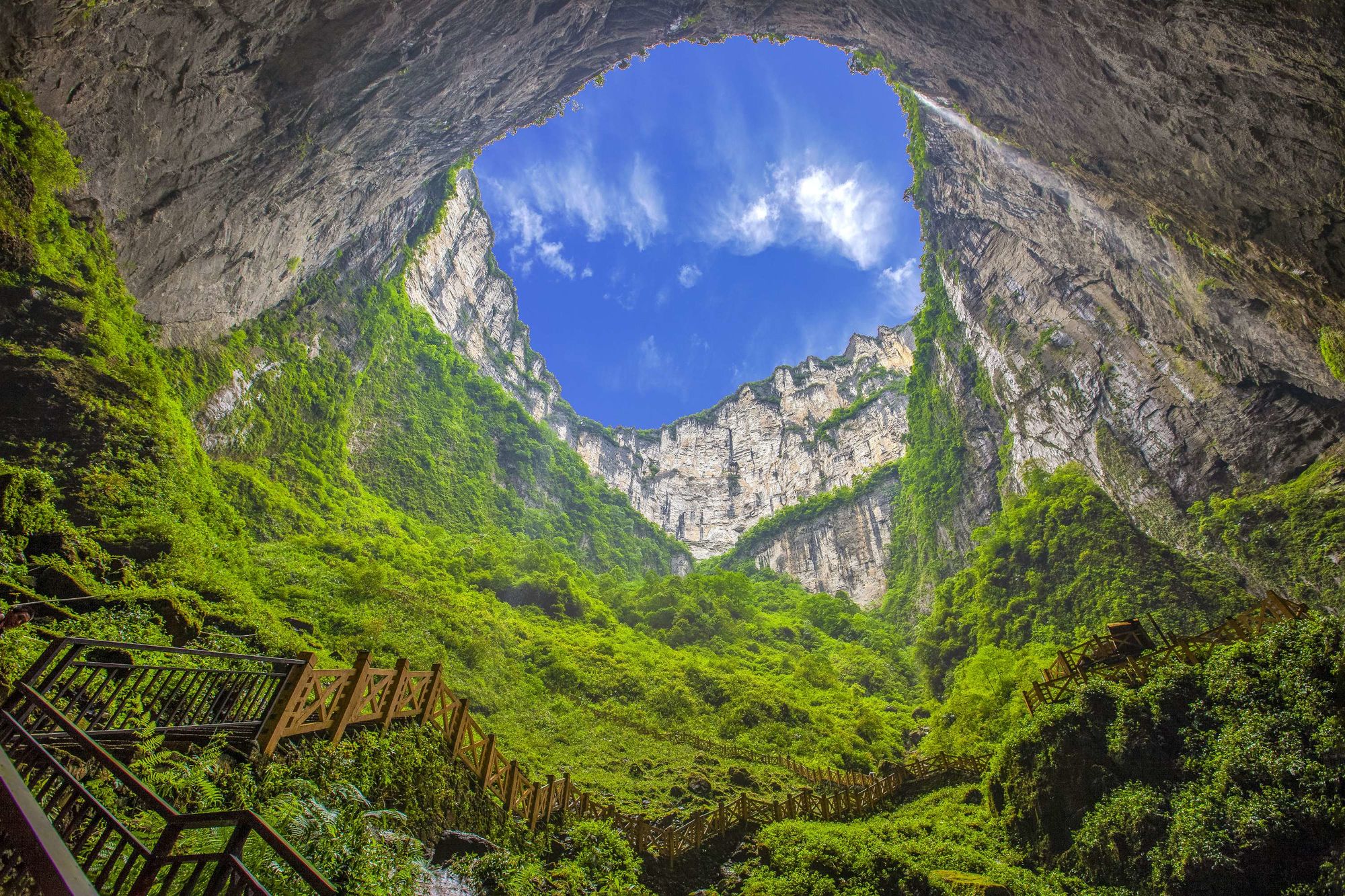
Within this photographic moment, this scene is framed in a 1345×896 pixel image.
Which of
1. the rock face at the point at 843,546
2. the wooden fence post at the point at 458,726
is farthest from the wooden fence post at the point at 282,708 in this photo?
the rock face at the point at 843,546

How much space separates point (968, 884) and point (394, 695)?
9650mm


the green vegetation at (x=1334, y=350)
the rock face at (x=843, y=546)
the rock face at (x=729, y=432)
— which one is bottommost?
the green vegetation at (x=1334, y=350)

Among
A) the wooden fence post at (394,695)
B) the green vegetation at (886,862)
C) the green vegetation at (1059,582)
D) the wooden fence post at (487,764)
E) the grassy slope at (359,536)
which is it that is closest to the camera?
the wooden fence post at (394,695)

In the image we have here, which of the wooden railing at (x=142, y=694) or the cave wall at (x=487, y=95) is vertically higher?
the cave wall at (x=487, y=95)

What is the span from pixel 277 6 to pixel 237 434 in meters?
15.1

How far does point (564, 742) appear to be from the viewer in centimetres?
1959

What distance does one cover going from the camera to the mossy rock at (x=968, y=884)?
940cm

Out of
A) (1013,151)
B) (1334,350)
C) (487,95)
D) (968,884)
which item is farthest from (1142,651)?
(487,95)

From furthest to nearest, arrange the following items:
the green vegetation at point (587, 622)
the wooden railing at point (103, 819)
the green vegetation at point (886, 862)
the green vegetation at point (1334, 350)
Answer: the green vegetation at point (1334, 350)
the green vegetation at point (886, 862)
the green vegetation at point (587, 622)
the wooden railing at point (103, 819)

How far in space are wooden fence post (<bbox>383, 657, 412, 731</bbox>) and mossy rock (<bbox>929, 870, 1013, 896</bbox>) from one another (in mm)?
9286

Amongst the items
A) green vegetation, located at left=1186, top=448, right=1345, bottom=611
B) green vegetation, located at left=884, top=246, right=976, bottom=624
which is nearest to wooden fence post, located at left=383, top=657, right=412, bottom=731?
green vegetation, located at left=1186, top=448, right=1345, bottom=611

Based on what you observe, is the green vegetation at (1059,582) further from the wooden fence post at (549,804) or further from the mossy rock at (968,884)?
the wooden fence post at (549,804)

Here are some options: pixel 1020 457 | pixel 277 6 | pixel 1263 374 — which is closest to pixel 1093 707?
pixel 1263 374

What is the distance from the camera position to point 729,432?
8019 centimetres
